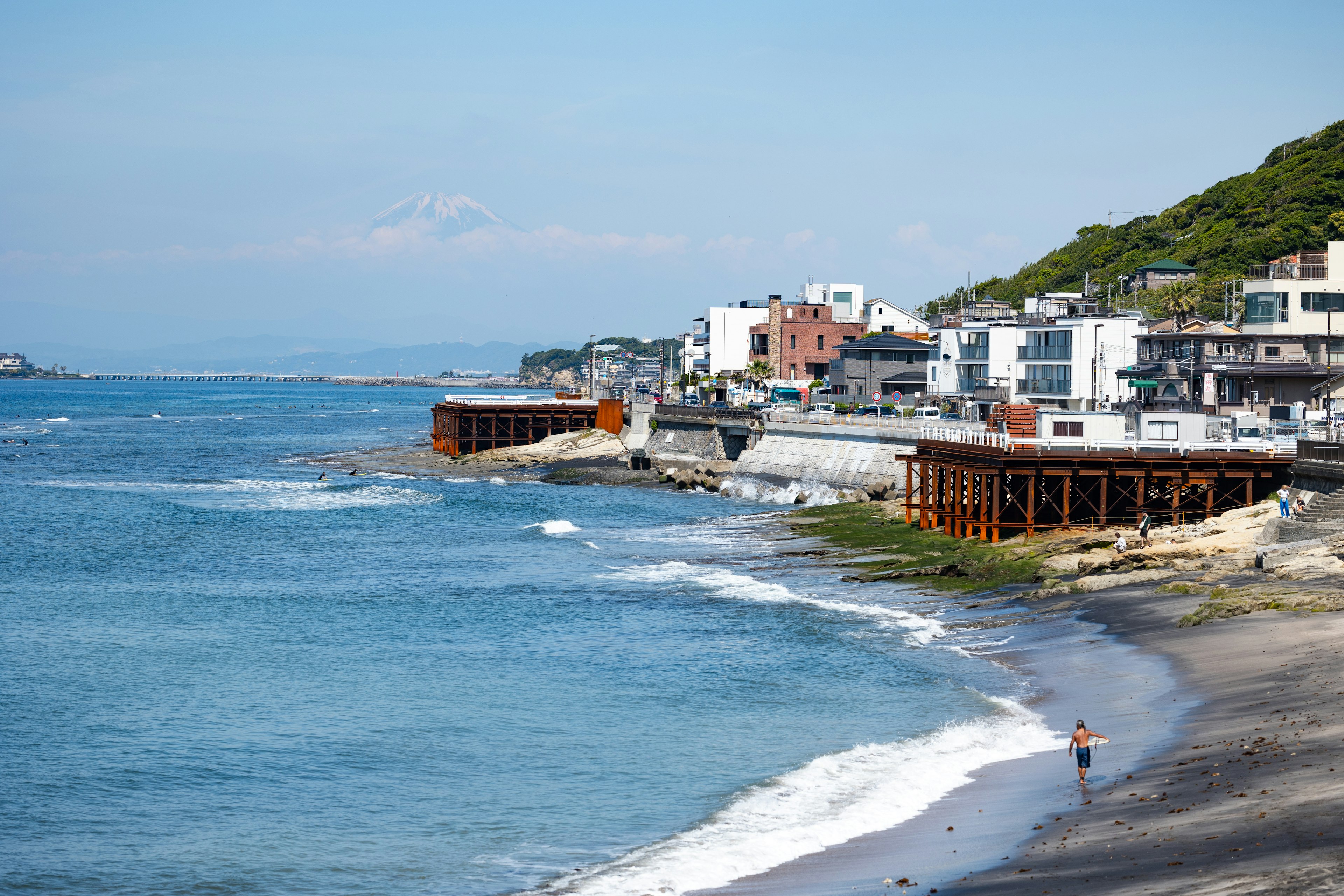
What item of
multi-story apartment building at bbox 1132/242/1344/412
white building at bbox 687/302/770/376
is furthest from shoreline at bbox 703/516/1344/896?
white building at bbox 687/302/770/376

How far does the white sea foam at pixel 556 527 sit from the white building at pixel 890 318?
3065 inches

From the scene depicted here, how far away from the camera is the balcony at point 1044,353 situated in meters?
79.9

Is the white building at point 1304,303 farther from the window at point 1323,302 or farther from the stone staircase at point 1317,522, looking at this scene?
the stone staircase at point 1317,522

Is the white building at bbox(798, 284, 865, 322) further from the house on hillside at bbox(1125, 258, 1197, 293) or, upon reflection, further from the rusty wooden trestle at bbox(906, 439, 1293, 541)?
the rusty wooden trestle at bbox(906, 439, 1293, 541)

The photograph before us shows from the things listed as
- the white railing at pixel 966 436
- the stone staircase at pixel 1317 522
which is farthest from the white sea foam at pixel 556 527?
the stone staircase at pixel 1317 522

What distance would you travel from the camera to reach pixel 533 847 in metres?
21.7

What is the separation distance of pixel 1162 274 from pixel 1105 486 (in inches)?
3119

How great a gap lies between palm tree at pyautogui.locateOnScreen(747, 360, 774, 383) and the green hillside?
29.2m

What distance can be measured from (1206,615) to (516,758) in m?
18.0

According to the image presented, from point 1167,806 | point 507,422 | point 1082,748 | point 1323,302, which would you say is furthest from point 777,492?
point 1167,806

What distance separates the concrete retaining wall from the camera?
2724 inches

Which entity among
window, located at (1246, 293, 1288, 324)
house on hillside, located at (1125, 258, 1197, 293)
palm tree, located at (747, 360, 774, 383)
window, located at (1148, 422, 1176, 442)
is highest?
house on hillside, located at (1125, 258, 1197, 293)

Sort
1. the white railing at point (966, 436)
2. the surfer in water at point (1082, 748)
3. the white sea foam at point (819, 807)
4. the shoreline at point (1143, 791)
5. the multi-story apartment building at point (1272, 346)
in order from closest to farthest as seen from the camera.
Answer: the shoreline at point (1143, 791), the white sea foam at point (819, 807), the surfer in water at point (1082, 748), the white railing at point (966, 436), the multi-story apartment building at point (1272, 346)

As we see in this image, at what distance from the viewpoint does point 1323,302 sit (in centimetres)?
6775
